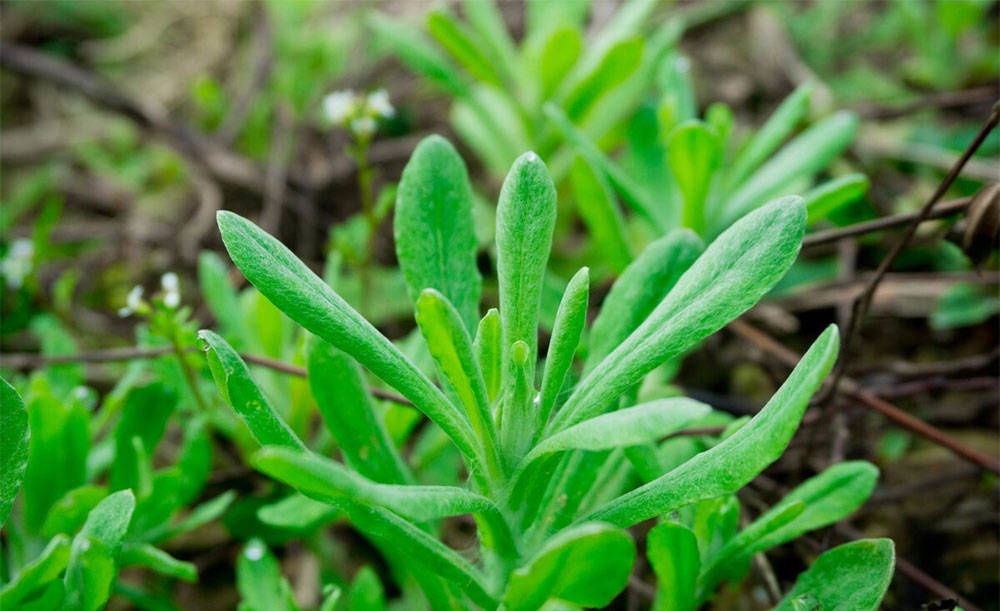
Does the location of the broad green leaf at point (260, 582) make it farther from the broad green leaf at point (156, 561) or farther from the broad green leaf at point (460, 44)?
the broad green leaf at point (460, 44)

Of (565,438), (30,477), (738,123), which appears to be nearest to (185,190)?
(30,477)

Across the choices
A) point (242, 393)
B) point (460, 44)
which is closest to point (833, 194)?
point (460, 44)

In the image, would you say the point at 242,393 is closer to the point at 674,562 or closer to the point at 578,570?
the point at 578,570

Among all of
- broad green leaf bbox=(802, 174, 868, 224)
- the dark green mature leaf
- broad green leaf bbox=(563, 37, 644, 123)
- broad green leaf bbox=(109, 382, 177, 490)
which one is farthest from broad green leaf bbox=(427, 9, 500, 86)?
broad green leaf bbox=(109, 382, 177, 490)

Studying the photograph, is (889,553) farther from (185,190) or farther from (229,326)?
(185,190)

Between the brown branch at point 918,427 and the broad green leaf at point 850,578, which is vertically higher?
the broad green leaf at point 850,578

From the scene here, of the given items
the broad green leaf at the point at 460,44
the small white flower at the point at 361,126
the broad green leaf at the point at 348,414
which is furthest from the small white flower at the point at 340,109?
the broad green leaf at the point at 348,414

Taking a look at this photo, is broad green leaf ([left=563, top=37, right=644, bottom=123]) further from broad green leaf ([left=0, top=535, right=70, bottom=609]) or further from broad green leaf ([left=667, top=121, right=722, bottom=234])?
broad green leaf ([left=0, top=535, right=70, bottom=609])
